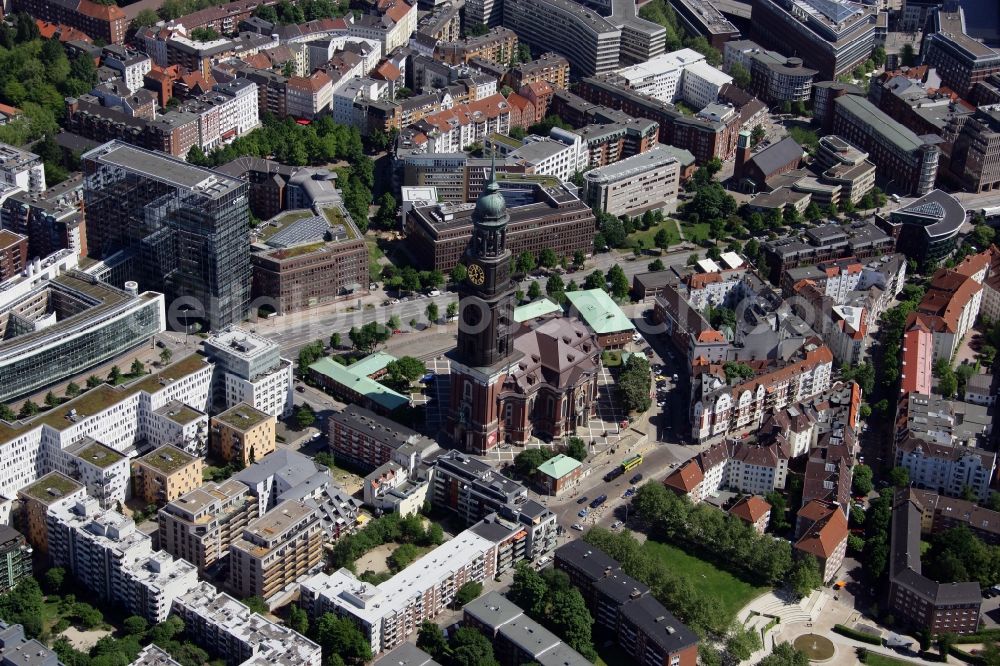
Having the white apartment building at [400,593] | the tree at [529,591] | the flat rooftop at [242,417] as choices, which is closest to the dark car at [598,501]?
the white apartment building at [400,593]

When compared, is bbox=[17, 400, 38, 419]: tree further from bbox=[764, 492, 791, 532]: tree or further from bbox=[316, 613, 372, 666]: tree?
bbox=[764, 492, 791, 532]: tree

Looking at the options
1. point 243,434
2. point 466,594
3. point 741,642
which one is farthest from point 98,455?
point 741,642

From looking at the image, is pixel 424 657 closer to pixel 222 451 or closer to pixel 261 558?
pixel 261 558

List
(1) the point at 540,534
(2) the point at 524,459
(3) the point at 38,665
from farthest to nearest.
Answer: (2) the point at 524,459 → (1) the point at 540,534 → (3) the point at 38,665

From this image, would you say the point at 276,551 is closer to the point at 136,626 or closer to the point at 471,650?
the point at 136,626

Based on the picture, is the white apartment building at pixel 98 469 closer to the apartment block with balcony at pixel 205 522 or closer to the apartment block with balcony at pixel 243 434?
the apartment block with balcony at pixel 205 522

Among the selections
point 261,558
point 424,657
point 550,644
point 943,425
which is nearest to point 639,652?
point 550,644
